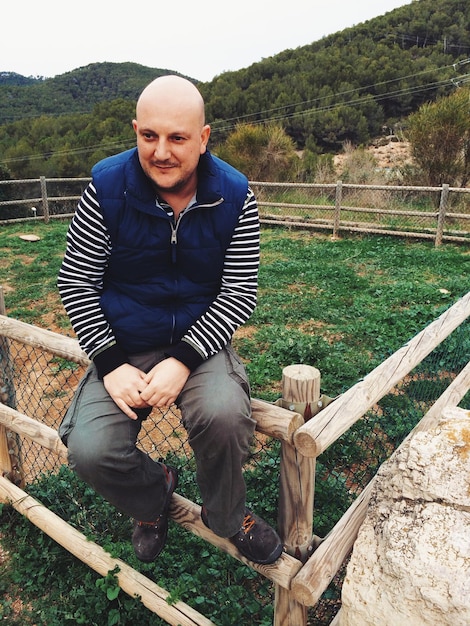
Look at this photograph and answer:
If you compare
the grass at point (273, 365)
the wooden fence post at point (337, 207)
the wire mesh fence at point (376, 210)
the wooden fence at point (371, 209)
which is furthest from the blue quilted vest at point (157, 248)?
the wooden fence post at point (337, 207)

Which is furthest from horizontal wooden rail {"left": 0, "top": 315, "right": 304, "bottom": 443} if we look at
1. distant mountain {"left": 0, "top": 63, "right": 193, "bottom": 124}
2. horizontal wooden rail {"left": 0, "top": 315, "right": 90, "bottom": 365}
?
distant mountain {"left": 0, "top": 63, "right": 193, "bottom": 124}

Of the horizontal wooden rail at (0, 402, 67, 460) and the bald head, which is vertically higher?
the bald head

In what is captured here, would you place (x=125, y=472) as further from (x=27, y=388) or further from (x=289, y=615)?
(x=27, y=388)

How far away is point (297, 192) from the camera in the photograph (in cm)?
1345

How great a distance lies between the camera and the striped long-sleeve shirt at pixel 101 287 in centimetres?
158

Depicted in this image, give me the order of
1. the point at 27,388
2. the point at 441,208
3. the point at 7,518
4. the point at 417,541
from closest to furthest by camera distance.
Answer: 1. the point at 417,541
2. the point at 7,518
3. the point at 27,388
4. the point at 441,208

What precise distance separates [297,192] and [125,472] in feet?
41.6

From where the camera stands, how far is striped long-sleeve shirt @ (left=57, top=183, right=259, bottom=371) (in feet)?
5.17

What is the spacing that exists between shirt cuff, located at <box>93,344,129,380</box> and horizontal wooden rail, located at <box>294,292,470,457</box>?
1.98 feet

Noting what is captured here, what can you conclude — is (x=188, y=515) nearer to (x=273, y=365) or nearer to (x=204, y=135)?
(x=204, y=135)

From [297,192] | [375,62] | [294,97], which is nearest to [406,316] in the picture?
[297,192]

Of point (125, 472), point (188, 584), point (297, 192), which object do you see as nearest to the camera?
point (125, 472)

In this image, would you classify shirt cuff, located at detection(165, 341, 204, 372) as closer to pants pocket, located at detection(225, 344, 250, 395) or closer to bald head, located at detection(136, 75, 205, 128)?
pants pocket, located at detection(225, 344, 250, 395)

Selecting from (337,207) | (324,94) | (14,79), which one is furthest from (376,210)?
(14,79)
